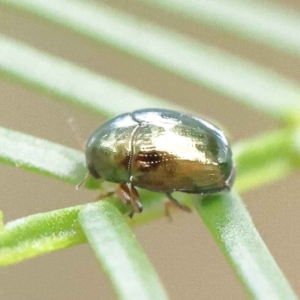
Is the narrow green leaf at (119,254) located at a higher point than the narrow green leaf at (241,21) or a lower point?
lower

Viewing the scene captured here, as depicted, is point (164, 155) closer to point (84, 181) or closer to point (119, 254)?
point (84, 181)

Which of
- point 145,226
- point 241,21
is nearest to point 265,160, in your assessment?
point 241,21

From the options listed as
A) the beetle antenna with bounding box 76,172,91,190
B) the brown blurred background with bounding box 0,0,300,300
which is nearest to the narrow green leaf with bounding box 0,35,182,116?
the beetle antenna with bounding box 76,172,91,190

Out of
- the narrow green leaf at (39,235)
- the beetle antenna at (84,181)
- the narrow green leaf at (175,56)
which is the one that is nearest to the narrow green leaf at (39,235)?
the narrow green leaf at (39,235)

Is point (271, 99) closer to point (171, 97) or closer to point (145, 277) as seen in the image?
point (145, 277)

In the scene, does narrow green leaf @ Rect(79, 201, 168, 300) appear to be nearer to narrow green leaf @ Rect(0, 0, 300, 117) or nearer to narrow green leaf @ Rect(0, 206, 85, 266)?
narrow green leaf @ Rect(0, 206, 85, 266)

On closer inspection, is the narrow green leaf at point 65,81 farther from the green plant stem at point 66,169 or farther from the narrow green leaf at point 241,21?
the narrow green leaf at point 241,21
